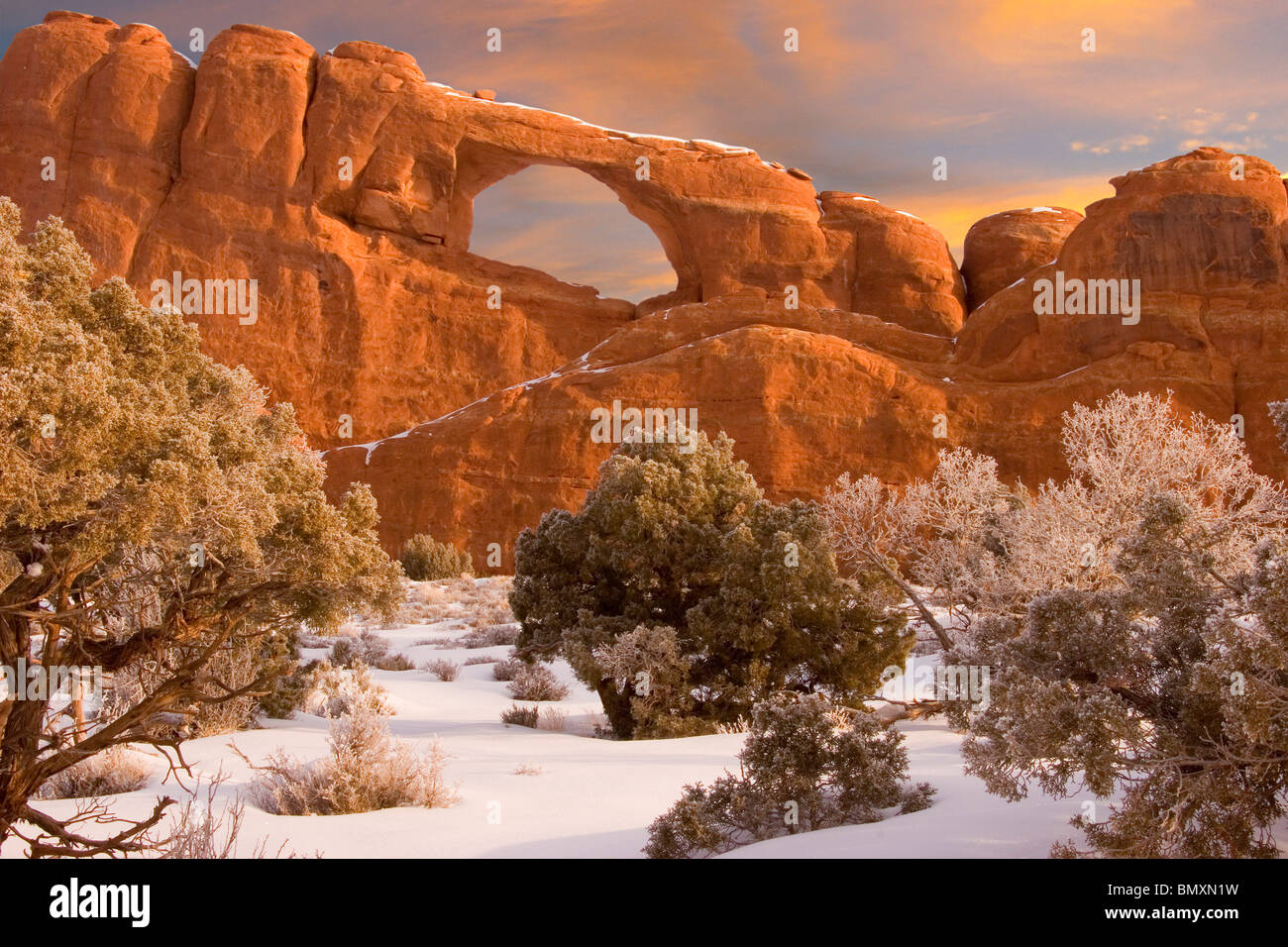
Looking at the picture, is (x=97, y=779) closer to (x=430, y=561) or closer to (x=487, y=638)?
(x=487, y=638)

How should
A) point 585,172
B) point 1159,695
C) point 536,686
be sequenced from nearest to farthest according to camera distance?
1. point 1159,695
2. point 536,686
3. point 585,172

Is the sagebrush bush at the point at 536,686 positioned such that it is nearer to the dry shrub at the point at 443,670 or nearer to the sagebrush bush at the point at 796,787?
the dry shrub at the point at 443,670

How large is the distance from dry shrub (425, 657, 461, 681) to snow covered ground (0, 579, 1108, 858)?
339 centimetres

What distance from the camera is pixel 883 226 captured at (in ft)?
175

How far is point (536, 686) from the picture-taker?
537 inches

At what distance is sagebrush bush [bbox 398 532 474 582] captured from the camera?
34.2 meters

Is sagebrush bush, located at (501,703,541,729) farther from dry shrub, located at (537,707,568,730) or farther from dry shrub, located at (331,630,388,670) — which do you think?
dry shrub, located at (331,630,388,670)

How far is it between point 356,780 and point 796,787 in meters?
2.75

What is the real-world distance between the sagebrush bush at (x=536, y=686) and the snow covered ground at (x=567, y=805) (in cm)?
244

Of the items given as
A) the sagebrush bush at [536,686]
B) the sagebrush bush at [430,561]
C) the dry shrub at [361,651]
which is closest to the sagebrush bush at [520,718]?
the sagebrush bush at [536,686]

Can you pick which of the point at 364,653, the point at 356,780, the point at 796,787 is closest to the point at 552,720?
the point at 356,780
